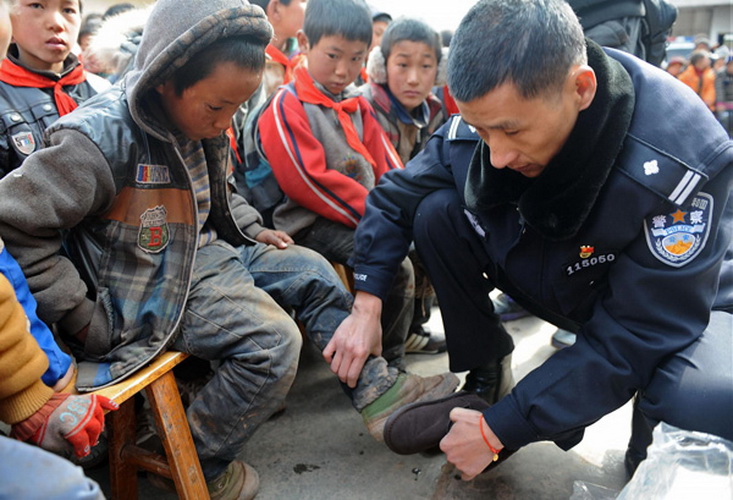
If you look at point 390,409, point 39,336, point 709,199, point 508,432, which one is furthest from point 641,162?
point 39,336

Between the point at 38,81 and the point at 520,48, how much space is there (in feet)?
5.28

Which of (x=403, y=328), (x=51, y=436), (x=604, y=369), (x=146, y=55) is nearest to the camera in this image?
(x=51, y=436)

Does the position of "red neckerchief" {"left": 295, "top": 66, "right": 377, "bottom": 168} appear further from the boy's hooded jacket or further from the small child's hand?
the boy's hooded jacket

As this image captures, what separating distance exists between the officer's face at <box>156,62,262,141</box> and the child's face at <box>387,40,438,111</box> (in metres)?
1.26

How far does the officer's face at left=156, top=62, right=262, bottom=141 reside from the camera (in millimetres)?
1365

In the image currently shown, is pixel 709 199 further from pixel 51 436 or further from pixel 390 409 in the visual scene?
pixel 51 436

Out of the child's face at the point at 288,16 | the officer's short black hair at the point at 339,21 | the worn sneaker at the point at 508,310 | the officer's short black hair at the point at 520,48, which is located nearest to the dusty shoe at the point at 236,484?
the officer's short black hair at the point at 520,48

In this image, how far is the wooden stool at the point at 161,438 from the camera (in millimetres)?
1302

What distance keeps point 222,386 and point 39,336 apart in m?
0.42

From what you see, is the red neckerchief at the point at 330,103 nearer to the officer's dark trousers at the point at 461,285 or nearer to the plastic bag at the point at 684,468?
the officer's dark trousers at the point at 461,285

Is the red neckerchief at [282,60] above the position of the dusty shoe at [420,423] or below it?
above

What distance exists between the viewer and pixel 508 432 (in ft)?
4.03

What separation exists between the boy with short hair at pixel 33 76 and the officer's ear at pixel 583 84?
156cm

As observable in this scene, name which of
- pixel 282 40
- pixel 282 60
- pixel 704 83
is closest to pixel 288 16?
pixel 282 40
